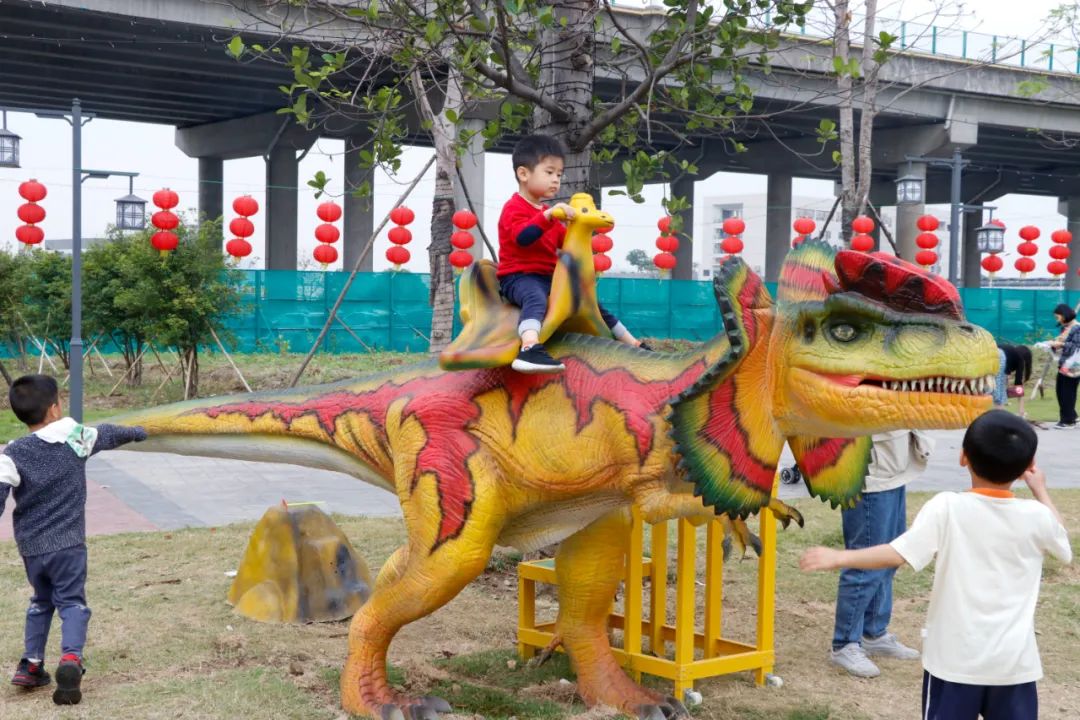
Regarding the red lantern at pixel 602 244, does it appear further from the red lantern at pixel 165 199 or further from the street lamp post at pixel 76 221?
the street lamp post at pixel 76 221

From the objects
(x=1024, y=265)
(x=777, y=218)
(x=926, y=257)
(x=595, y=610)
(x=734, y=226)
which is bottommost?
(x=595, y=610)

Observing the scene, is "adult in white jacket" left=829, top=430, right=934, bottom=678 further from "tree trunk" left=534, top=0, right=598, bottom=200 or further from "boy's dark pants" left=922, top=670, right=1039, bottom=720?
"tree trunk" left=534, top=0, right=598, bottom=200

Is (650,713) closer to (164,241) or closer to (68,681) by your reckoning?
(68,681)

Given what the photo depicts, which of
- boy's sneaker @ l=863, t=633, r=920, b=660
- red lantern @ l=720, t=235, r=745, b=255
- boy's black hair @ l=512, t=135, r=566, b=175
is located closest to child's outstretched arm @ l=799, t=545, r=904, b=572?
boy's black hair @ l=512, t=135, r=566, b=175

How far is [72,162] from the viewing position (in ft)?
34.2

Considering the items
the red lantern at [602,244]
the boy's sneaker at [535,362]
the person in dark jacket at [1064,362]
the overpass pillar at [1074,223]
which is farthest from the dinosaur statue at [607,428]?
the overpass pillar at [1074,223]

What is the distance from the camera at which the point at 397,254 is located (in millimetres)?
18375

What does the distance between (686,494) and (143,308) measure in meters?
11.4

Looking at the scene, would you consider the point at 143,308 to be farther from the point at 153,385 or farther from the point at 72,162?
the point at 72,162

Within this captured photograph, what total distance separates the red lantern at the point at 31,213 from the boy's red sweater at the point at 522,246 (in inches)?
550

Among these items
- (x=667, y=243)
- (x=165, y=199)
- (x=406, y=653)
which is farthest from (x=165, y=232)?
(x=406, y=653)

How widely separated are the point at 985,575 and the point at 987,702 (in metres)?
0.33

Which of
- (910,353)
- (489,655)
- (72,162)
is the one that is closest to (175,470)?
(72,162)

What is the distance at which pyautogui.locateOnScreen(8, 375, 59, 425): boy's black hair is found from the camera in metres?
4.09
